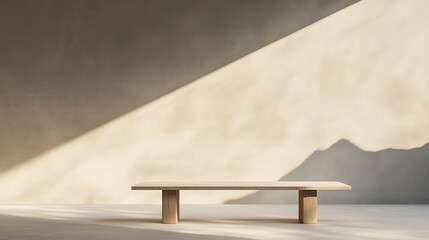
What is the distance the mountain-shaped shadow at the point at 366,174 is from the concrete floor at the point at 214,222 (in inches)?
10.3

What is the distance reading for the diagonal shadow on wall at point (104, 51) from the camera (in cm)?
780

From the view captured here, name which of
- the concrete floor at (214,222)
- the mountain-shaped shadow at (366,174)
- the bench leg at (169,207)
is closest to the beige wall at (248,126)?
the mountain-shaped shadow at (366,174)

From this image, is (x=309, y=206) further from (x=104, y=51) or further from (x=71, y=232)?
(x=104, y=51)

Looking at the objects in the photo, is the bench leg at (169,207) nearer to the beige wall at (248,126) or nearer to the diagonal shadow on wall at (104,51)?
the beige wall at (248,126)

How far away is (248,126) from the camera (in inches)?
305

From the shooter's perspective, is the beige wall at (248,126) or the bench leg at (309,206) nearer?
the bench leg at (309,206)

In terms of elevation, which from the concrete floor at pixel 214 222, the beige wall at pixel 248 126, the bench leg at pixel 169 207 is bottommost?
the concrete floor at pixel 214 222

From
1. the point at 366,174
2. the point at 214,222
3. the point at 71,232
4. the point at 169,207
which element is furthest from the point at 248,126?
the point at 71,232

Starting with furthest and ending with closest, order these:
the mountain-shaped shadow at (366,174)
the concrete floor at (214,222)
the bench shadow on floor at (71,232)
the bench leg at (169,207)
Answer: the mountain-shaped shadow at (366,174), the bench leg at (169,207), the concrete floor at (214,222), the bench shadow on floor at (71,232)

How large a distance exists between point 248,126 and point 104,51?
1825 mm

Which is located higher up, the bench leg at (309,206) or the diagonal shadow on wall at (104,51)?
the diagonal shadow on wall at (104,51)

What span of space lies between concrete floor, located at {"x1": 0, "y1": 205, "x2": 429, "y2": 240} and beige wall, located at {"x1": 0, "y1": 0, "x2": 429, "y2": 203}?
42 cm

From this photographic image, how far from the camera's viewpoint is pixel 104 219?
615cm

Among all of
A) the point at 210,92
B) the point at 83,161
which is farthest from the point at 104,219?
the point at 210,92
